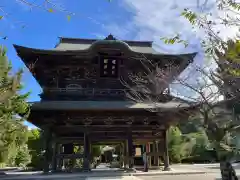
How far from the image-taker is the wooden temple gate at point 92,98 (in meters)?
15.6

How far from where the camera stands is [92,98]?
1608cm

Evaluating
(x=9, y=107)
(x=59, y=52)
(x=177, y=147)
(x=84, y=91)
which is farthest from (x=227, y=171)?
(x=177, y=147)

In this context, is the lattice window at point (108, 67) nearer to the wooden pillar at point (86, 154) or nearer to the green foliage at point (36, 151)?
the wooden pillar at point (86, 154)

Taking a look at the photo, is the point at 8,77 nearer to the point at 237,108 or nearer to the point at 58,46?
the point at 58,46

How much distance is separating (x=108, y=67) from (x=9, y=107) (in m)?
6.56

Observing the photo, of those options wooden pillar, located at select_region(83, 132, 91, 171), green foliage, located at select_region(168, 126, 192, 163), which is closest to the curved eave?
wooden pillar, located at select_region(83, 132, 91, 171)

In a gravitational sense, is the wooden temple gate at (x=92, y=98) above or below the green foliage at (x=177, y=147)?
above

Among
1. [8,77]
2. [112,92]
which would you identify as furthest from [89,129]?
[8,77]

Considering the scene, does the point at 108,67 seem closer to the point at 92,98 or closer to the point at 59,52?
the point at 92,98

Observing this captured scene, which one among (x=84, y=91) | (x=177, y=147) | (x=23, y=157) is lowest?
(x=23, y=157)

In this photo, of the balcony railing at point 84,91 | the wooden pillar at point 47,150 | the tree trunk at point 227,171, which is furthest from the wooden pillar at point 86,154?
the tree trunk at point 227,171

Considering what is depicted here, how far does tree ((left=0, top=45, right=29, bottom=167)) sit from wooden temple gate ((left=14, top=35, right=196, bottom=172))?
4.28 feet

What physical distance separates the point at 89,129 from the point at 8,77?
232 inches

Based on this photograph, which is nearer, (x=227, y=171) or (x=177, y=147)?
(x=227, y=171)
